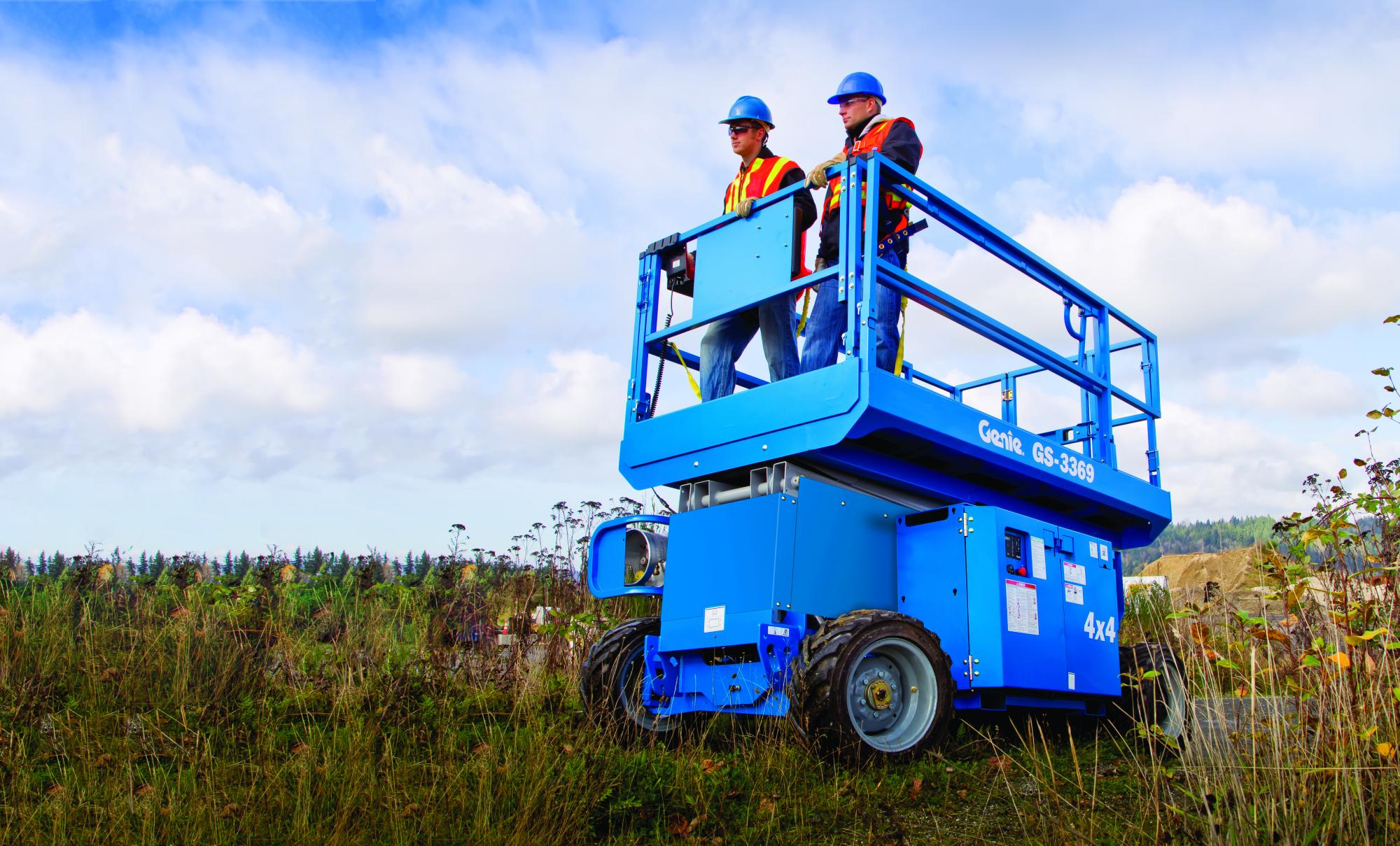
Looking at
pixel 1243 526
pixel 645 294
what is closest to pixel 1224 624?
pixel 645 294

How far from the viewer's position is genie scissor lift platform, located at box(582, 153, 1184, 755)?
5238mm

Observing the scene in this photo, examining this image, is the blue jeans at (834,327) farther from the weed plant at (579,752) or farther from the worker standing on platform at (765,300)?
the weed plant at (579,752)

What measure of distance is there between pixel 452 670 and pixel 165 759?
71.5 inches

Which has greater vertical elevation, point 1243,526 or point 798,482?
point 1243,526

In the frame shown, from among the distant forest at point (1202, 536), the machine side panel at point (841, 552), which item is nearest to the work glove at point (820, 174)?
the machine side panel at point (841, 552)

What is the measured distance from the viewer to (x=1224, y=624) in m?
3.99

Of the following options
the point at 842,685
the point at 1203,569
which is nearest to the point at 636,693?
the point at 842,685

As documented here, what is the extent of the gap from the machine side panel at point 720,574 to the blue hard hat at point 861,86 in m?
2.91

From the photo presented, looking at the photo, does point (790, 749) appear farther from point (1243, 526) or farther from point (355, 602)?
point (1243, 526)

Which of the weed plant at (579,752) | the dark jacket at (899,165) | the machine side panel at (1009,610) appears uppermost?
the dark jacket at (899,165)

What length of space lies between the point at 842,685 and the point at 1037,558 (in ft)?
5.73

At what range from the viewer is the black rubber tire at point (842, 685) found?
476cm

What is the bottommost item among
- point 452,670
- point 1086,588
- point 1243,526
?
point 452,670

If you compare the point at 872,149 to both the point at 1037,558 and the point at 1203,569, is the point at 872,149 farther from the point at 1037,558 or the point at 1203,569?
the point at 1203,569
